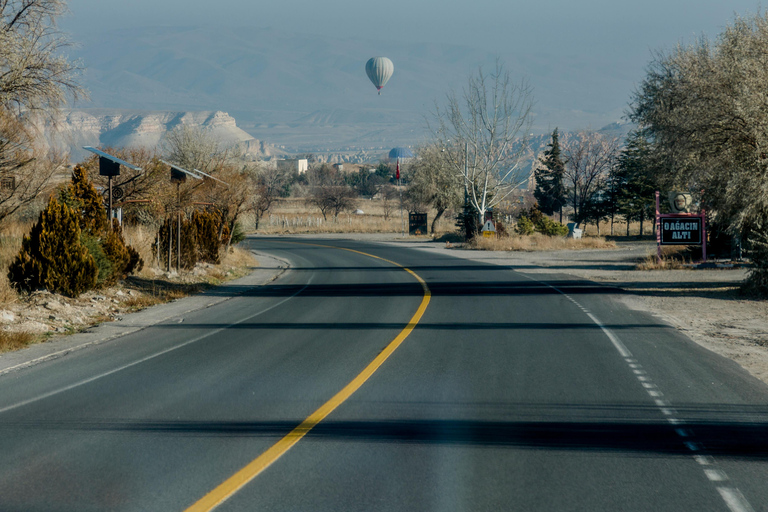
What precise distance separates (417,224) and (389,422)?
65.1 metres

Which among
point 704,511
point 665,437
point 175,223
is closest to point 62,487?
point 704,511

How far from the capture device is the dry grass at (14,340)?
11.9 meters

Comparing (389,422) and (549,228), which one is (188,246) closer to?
(389,422)

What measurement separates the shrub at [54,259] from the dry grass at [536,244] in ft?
107

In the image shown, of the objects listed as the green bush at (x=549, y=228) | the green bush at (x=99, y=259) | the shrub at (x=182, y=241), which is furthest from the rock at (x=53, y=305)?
the green bush at (x=549, y=228)

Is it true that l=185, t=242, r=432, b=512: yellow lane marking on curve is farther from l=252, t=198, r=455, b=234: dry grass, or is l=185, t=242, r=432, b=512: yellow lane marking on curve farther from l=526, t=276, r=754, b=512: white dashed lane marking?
l=252, t=198, r=455, b=234: dry grass

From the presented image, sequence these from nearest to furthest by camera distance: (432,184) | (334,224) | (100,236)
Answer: (100,236)
(432,184)
(334,224)

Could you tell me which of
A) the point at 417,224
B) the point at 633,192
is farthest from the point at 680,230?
the point at 417,224

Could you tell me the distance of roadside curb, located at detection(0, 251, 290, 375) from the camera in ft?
36.6

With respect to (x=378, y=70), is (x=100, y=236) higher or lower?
lower

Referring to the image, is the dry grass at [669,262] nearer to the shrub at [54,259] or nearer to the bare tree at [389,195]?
the shrub at [54,259]

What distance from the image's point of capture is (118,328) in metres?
14.4

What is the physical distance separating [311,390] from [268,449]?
2.34m

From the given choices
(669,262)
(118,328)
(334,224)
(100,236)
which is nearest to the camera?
(118,328)
